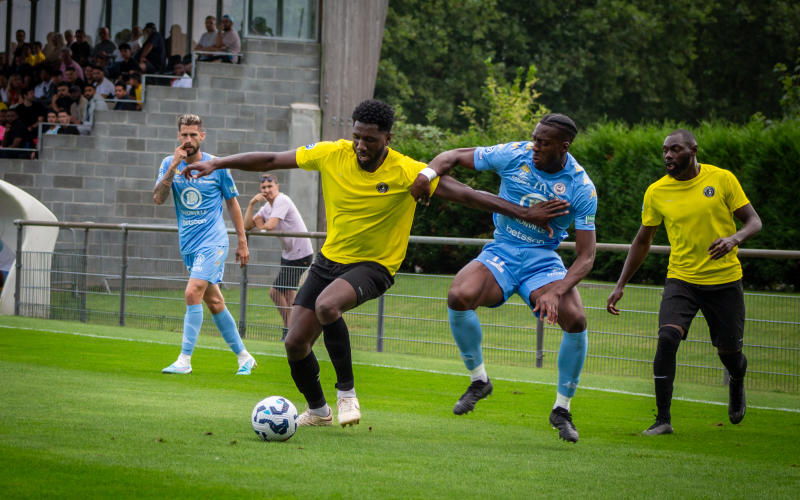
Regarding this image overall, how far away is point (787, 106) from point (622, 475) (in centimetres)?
2167

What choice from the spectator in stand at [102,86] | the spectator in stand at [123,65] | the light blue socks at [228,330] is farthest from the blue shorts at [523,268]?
the spectator in stand at [123,65]

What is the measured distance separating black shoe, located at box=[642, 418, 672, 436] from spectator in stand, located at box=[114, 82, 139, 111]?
16914 millimetres

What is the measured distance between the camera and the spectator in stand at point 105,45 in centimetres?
2449

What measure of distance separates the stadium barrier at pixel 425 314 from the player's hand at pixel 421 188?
4968 mm

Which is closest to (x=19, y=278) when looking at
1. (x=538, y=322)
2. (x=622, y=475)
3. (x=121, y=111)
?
(x=121, y=111)

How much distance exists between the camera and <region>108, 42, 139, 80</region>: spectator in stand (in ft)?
76.7

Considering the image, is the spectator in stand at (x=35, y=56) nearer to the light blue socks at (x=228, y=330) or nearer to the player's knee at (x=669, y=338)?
the light blue socks at (x=228, y=330)

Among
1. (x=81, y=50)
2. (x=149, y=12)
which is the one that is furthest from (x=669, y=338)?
(x=149, y=12)

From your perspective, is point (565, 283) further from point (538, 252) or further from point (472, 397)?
point (472, 397)

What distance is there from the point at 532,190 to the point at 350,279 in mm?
1524

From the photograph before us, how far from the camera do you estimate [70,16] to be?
2755 cm

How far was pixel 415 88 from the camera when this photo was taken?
47188 mm

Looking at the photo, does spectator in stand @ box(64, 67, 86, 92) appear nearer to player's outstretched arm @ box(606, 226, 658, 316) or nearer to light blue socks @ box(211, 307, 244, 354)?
light blue socks @ box(211, 307, 244, 354)

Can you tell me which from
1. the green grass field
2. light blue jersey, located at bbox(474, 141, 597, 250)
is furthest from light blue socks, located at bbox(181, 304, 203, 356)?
light blue jersey, located at bbox(474, 141, 597, 250)
